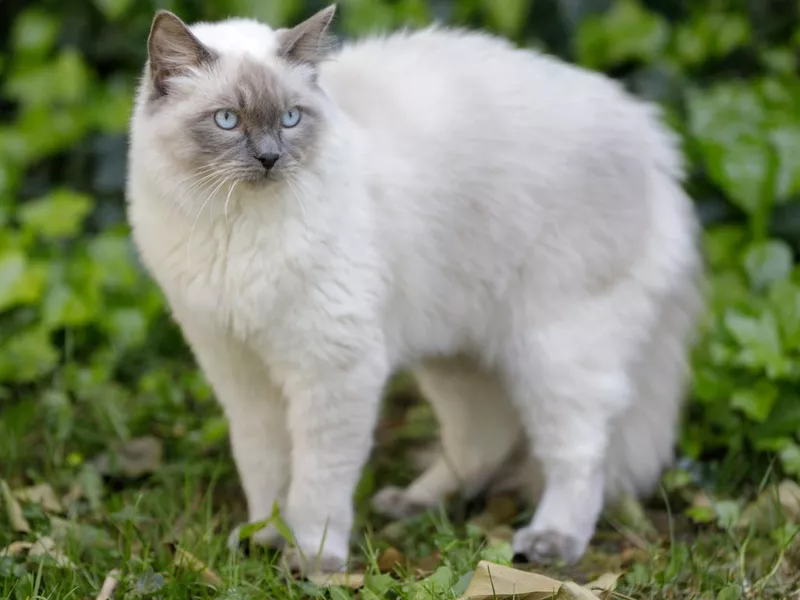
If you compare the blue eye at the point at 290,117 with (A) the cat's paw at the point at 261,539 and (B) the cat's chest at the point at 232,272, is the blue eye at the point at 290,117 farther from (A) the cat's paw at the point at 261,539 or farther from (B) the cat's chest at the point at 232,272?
(A) the cat's paw at the point at 261,539

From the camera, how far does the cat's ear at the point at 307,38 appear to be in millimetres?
2400

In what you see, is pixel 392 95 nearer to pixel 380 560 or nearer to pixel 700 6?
pixel 380 560

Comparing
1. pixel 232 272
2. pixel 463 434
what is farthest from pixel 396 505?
pixel 232 272

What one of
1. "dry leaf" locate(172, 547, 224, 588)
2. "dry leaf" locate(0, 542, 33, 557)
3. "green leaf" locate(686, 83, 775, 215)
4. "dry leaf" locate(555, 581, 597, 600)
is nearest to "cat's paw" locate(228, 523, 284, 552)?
"dry leaf" locate(172, 547, 224, 588)

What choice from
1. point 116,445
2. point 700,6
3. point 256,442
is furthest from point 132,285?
point 700,6

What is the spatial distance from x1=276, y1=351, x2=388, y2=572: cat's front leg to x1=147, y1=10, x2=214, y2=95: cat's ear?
0.75m

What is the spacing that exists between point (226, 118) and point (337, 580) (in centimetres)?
110

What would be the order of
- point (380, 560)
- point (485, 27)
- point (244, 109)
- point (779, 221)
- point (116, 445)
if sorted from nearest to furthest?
point (244, 109)
point (380, 560)
point (116, 445)
point (779, 221)
point (485, 27)

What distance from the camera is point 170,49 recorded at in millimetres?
2326

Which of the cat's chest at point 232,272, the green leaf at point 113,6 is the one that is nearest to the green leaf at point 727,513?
the cat's chest at point 232,272

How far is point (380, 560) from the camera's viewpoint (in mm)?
2680

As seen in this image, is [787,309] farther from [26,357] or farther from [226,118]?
[26,357]

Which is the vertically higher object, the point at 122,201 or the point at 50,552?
the point at 122,201

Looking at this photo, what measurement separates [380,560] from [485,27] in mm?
2315
